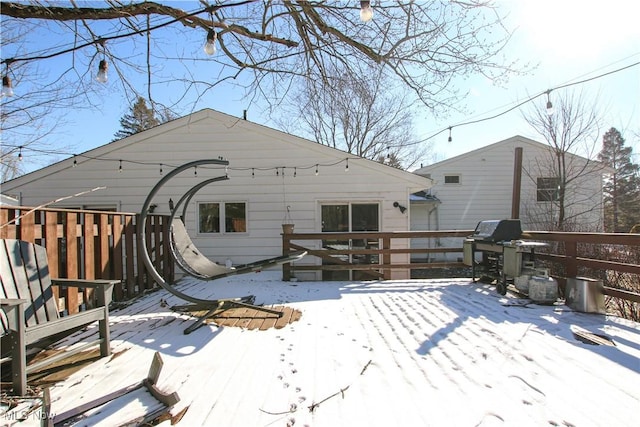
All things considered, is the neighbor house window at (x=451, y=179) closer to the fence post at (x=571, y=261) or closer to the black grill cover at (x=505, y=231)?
the black grill cover at (x=505, y=231)

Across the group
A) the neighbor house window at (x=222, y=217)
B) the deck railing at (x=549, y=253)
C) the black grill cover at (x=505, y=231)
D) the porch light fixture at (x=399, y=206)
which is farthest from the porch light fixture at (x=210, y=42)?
the porch light fixture at (x=399, y=206)

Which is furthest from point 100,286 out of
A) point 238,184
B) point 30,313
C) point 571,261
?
point 571,261

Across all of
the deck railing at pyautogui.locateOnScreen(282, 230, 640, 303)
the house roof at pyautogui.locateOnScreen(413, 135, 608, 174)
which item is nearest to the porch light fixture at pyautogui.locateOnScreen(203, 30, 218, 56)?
the deck railing at pyautogui.locateOnScreen(282, 230, 640, 303)

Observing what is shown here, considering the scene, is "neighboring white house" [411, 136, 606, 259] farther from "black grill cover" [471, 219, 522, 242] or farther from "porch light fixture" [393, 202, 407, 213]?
"black grill cover" [471, 219, 522, 242]

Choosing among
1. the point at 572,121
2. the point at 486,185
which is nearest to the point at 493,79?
the point at 572,121

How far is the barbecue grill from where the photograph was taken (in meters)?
4.28

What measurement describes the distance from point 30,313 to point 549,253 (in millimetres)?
8355

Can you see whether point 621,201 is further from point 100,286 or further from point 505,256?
point 100,286

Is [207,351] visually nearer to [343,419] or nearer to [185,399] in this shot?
[185,399]

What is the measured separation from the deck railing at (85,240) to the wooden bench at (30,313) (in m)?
0.32

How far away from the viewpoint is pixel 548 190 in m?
12.2

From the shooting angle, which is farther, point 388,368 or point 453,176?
point 453,176

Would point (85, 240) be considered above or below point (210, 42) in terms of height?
below

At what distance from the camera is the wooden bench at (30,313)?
75.6 inches
